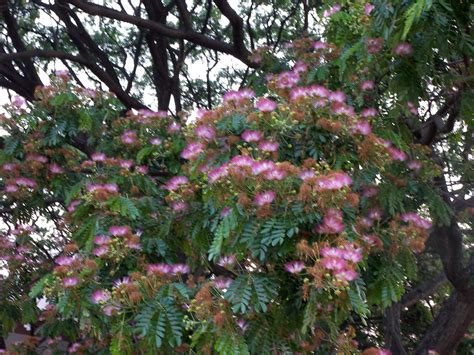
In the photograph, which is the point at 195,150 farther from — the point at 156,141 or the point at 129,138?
the point at 129,138

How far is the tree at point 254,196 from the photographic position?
8.61ft

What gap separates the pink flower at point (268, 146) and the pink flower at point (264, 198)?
1.21 feet

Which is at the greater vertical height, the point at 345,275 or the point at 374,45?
the point at 374,45

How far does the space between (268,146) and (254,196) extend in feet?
1.20

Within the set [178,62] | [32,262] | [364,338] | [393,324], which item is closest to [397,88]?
[32,262]

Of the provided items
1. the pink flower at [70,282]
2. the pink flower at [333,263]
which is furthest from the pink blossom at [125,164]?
the pink flower at [333,263]

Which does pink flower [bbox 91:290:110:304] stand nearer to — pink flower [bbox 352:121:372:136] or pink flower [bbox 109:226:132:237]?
pink flower [bbox 109:226:132:237]

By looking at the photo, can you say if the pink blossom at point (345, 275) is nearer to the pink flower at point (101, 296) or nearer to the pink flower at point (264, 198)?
the pink flower at point (264, 198)

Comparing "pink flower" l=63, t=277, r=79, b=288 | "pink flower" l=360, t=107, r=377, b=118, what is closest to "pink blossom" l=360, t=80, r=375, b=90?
"pink flower" l=360, t=107, r=377, b=118

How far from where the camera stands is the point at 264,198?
8.51 ft

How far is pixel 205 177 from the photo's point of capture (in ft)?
10.1

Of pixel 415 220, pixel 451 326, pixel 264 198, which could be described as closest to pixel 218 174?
pixel 264 198

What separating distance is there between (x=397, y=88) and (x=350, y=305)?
151cm

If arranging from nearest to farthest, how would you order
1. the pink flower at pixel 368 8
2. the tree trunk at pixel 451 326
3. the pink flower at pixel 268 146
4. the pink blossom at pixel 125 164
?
1. the pink flower at pixel 268 146
2. the pink flower at pixel 368 8
3. the pink blossom at pixel 125 164
4. the tree trunk at pixel 451 326
